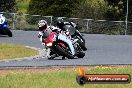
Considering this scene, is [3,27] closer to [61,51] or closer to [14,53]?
[14,53]

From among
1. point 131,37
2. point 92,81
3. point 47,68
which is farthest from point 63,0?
point 92,81

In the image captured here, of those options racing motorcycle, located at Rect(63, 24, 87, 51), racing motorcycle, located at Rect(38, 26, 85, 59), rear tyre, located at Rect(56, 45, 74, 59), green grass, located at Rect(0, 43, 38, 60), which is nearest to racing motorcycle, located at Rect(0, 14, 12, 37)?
green grass, located at Rect(0, 43, 38, 60)

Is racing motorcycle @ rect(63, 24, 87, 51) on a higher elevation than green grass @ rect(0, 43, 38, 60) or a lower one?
higher

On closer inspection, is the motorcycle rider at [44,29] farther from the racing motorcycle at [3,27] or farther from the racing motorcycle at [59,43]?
the racing motorcycle at [3,27]

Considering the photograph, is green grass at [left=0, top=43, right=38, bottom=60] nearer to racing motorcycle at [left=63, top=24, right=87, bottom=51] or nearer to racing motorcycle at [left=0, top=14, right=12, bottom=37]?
racing motorcycle at [left=63, top=24, right=87, bottom=51]

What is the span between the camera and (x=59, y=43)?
16797mm

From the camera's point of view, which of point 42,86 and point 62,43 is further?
point 62,43

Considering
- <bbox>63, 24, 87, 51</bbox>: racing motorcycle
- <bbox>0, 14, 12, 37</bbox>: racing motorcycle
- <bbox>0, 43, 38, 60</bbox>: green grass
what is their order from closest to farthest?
<bbox>0, 43, 38, 60</bbox>: green grass < <bbox>63, 24, 87, 51</bbox>: racing motorcycle < <bbox>0, 14, 12, 37</bbox>: racing motorcycle

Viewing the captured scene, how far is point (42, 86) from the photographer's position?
8391mm

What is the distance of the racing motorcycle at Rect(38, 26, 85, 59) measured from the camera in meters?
16.5

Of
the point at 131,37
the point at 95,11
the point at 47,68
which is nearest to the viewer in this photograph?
the point at 47,68

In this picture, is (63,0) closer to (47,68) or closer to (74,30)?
(74,30)

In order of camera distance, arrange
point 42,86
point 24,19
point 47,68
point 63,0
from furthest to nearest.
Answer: point 63,0 → point 24,19 → point 47,68 → point 42,86

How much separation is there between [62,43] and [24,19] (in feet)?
63.2
